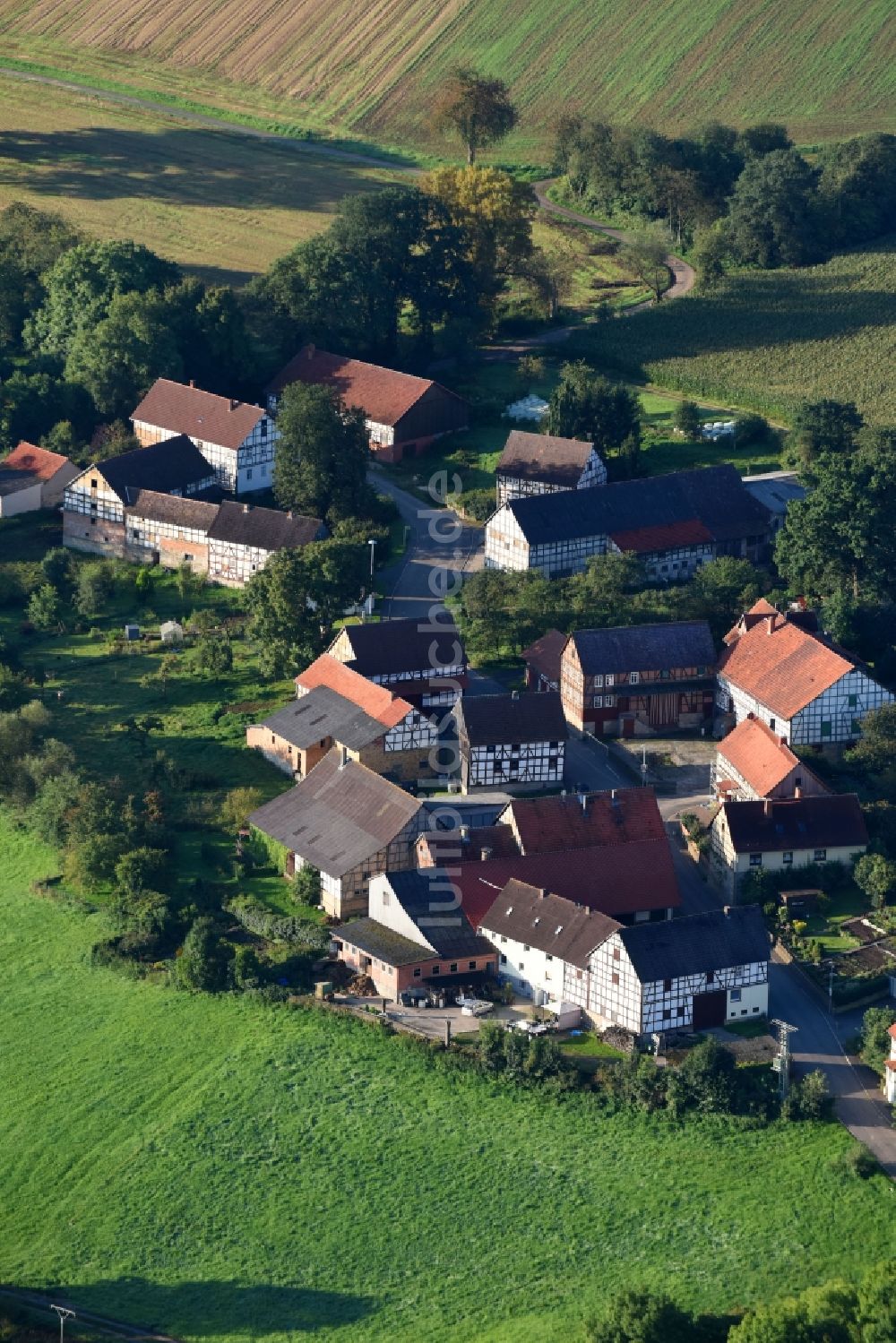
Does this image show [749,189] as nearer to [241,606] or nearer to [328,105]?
[328,105]

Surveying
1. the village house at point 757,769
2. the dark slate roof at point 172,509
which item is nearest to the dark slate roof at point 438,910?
the village house at point 757,769

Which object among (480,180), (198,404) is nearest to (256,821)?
(198,404)

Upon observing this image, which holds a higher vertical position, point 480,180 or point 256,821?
point 480,180

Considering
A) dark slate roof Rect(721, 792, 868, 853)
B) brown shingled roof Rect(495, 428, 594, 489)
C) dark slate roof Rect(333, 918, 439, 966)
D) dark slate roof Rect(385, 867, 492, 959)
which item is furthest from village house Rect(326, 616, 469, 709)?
brown shingled roof Rect(495, 428, 594, 489)

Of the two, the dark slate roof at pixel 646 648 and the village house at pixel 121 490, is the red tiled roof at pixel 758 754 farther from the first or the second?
the village house at pixel 121 490

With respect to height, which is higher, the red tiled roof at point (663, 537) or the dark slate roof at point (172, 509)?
the dark slate roof at point (172, 509)

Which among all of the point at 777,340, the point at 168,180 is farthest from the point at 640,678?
the point at 168,180
